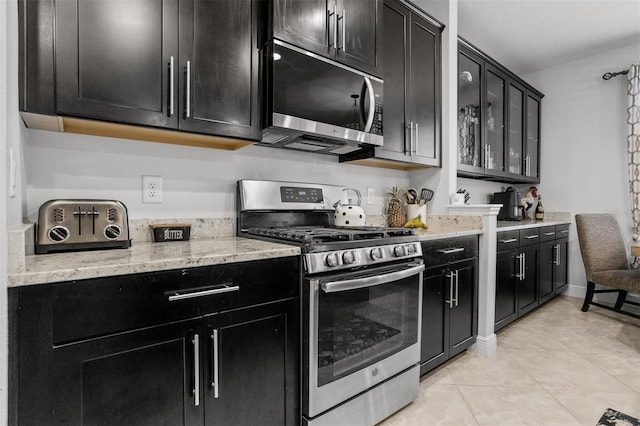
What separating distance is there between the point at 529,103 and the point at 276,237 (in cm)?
379

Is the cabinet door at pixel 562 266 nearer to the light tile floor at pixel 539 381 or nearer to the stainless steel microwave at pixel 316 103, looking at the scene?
the light tile floor at pixel 539 381

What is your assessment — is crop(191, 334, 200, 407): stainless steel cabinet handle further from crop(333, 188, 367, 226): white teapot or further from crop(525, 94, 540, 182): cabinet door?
crop(525, 94, 540, 182): cabinet door

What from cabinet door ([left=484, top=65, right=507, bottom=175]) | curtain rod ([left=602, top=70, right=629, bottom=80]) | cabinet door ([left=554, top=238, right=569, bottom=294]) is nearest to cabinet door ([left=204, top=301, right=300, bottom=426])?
cabinet door ([left=484, top=65, right=507, bottom=175])

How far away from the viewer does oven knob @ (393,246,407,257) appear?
5.44 feet

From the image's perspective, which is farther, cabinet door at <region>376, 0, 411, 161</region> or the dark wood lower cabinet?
the dark wood lower cabinet

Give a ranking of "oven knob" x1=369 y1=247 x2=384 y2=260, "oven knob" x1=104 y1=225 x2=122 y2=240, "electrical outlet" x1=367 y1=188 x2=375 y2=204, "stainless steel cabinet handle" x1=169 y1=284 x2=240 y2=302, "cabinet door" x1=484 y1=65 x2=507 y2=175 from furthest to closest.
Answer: "cabinet door" x1=484 y1=65 x2=507 y2=175, "electrical outlet" x1=367 y1=188 x2=375 y2=204, "oven knob" x1=369 y1=247 x2=384 y2=260, "oven knob" x1=104 y1=225 x2=122 y2=240, "stainless steel cabinet handle" x1=169 y1=284 x2=240 y2=302

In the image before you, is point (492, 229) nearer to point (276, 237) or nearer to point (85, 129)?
point (276, 237)

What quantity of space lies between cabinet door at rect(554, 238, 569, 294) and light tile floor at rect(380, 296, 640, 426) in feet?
2.56

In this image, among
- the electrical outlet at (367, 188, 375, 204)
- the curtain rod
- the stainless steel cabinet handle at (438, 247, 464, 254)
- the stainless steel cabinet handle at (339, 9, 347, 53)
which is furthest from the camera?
the curtain rod

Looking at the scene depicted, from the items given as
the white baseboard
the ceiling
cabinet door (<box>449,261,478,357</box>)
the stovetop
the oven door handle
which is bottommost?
the white baseboard

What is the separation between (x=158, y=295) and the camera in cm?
103

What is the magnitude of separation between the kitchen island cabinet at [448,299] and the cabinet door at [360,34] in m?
1.11

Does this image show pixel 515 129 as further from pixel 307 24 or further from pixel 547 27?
pixel 307 24

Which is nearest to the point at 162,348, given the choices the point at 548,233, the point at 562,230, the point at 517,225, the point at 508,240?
the point at 508,240
